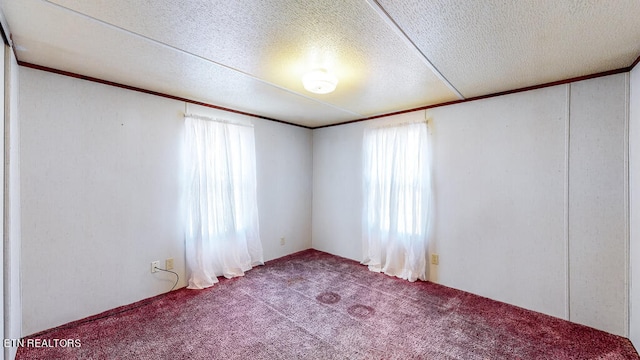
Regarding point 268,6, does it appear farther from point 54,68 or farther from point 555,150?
point 555,150

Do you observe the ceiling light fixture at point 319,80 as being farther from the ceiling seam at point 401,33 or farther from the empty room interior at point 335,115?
the ceiling seam at point 401,33

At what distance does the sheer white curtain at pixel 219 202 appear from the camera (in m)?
3.01

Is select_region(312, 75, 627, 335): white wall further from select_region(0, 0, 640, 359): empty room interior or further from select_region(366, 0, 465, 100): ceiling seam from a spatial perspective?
select_region(366, 0, 465, 100): ceiling seam

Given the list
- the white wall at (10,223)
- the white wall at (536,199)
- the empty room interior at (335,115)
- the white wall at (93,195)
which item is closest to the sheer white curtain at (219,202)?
the empty room interior at (335,115)

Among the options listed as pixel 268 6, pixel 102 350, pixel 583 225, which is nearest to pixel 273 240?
pixel 102 350

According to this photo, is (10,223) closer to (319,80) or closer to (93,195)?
(93,195)

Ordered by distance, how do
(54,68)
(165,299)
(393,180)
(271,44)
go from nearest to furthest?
1. (271,44)
2. (54,68)
3. (165,299)
4. (393,180)

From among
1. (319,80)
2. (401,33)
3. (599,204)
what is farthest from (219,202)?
(599,204)

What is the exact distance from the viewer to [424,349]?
6.48 ft

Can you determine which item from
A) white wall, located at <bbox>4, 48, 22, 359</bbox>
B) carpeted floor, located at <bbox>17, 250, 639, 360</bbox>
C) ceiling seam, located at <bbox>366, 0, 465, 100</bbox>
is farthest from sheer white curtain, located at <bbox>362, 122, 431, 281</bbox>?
white wall, located at <bbox>4, 48, 22, 359</bbox>

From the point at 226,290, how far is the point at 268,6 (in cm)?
276

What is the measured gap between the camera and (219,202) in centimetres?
326

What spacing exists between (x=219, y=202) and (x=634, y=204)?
3826 mm

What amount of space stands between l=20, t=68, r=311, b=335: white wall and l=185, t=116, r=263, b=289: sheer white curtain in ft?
0.47
